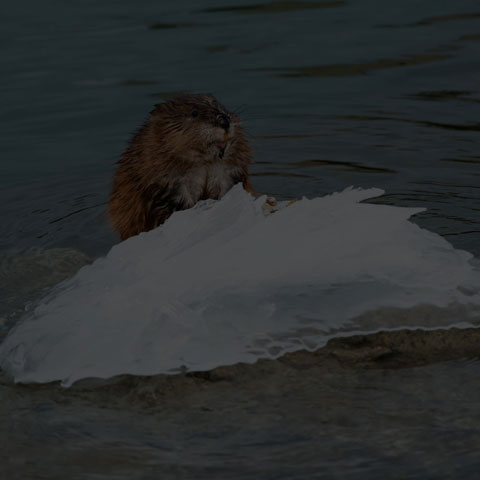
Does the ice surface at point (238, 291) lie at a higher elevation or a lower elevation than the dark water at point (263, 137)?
higher

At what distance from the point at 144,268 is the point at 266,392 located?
707 mm

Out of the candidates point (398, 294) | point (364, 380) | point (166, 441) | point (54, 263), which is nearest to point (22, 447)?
point (166, 441)

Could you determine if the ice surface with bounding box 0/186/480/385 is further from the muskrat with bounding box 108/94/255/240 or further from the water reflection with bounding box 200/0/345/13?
the water reflection with bounding box 200/0/345/13

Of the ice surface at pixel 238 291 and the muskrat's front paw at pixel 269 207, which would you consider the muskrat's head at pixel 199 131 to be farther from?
the ice surface at pixel 238 291

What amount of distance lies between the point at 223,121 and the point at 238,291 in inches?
62.6

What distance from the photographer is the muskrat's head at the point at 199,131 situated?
5336 millimetres

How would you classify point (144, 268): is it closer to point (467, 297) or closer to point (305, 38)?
point (467, 297)

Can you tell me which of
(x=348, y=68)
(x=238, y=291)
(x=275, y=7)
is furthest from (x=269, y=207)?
(x=275, y=7)

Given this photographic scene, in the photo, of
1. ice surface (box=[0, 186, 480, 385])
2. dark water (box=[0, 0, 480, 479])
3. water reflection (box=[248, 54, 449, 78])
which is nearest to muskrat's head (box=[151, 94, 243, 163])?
dark water (box=[0, 0, 480, 479])

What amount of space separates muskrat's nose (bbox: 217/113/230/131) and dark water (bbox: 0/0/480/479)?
1060 mm

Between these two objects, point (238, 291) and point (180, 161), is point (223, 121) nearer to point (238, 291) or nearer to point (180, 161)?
point (180, 161)

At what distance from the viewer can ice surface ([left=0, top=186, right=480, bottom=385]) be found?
12.4 ft

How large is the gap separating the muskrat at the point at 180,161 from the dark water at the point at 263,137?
0.56 meters

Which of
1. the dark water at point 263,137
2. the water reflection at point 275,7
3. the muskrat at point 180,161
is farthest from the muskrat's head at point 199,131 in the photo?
the water reflection at point 275,7
